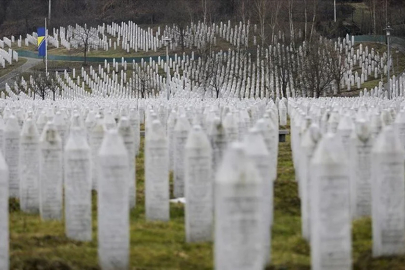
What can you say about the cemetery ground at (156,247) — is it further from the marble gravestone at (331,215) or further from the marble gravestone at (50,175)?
the marble gravestone at (331,215)

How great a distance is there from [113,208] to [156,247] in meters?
1.25

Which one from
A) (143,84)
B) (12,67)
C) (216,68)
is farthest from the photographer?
(12,67)

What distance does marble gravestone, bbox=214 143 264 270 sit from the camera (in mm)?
7961

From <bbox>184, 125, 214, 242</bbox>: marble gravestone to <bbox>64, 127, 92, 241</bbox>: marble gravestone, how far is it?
143 centimetres

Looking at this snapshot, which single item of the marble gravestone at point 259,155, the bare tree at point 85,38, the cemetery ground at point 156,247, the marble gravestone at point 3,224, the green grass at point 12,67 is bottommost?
the cemetery ground at point 156,247

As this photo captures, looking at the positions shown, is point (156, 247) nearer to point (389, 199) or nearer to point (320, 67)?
point (389, 199)

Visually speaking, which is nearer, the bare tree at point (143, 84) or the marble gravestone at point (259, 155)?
the marble gravestone at point (259, 155)

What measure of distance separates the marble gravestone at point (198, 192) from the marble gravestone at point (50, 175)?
7.97 ft

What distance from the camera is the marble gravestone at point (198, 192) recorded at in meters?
11.1

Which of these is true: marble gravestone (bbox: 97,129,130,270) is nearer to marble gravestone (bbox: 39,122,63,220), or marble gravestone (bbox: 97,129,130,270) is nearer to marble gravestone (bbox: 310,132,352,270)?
Answer: marble gravestone (bbox: 39,122,63,220)

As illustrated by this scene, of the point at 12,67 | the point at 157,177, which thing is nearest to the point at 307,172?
the point at 157,177

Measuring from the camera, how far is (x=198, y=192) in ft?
36.3

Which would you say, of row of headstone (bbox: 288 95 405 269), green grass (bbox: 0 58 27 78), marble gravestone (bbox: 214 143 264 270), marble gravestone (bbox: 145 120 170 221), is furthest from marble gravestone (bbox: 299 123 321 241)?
green grass (bbox: 0 58 27 78)

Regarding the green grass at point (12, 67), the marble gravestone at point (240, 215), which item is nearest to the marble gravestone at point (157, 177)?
the marble gravestone at point (240, 215)
